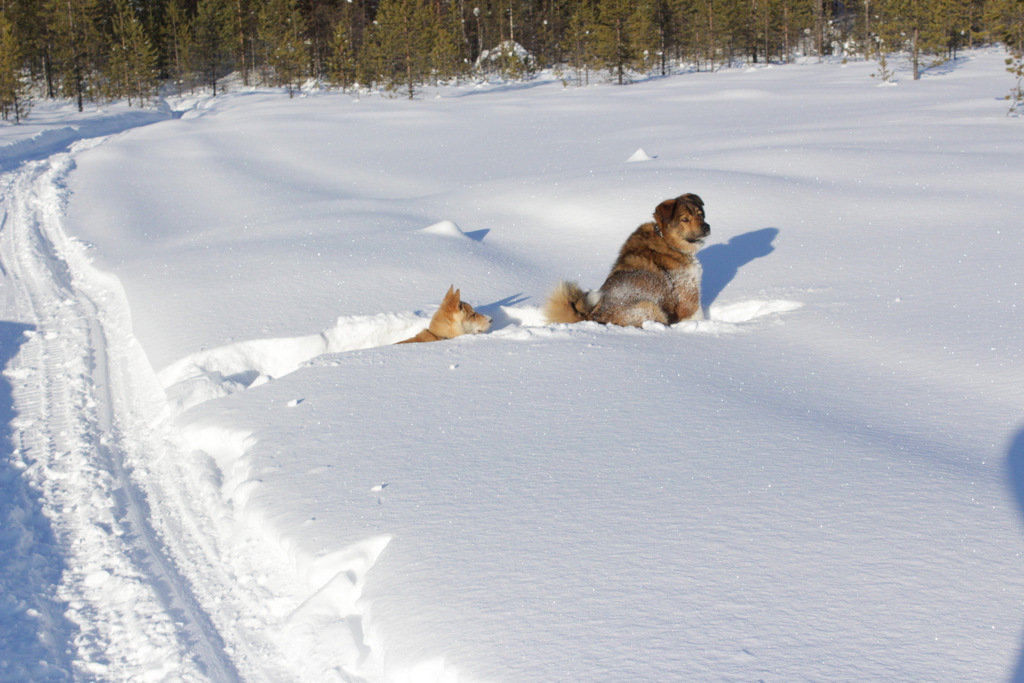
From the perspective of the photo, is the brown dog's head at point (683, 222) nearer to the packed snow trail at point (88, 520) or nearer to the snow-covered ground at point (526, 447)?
the snow-covered ground at point (526, 447)

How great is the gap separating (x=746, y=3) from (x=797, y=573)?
43.9 m

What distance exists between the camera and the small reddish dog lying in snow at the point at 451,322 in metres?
5.06

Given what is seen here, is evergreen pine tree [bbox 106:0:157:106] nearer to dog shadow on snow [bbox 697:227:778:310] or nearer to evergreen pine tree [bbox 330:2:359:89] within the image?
evergreen pine tree [bbox 330:2:359:89]

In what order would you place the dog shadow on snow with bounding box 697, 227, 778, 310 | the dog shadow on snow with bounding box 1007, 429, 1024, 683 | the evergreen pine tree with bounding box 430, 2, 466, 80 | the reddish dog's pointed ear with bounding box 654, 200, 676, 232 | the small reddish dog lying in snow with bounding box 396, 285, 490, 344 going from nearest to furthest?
1. the dog shadow on snow with bounding box 1007, 429, 1024, 683
2. the small reddish dog lying in snow with bounding box 396, 285, 490, 344
3. the reddish dog's pointed ear with bounding box 654, 200, 676, 232
4. the dog shadow on snow with bounding box 697, 227, 778, 310
5. the evergreen pine tree with bounding box 430, 2, 466, 80

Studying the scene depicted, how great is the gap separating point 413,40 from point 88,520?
33936mm

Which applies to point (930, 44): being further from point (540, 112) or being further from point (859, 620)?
point (859, 620)

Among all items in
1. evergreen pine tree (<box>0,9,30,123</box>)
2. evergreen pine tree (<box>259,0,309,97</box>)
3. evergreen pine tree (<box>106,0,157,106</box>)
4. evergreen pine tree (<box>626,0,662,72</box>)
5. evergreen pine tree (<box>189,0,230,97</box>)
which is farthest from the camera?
evergreen pine tree (<box>189,0,230,97</box>)

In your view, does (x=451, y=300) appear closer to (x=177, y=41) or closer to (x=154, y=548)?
(x=154, y=548)

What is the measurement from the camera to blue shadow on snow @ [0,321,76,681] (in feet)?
7.62

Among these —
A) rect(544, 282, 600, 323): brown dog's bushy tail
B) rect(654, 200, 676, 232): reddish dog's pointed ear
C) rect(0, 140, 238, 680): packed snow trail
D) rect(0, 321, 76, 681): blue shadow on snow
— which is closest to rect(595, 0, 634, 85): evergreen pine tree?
rect(654, 200, 676, 232): reddish dog's pointed ear

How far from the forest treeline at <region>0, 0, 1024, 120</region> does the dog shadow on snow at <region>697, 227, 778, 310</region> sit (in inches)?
985

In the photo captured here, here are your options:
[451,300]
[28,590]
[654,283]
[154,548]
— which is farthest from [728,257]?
[28,590]

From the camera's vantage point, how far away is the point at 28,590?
105 inches

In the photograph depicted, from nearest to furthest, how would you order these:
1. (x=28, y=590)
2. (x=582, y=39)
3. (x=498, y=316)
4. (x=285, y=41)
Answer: (x=28, y=590) < (x=498, y=316) < (x=285, y=41) < (x=582, y=39)
